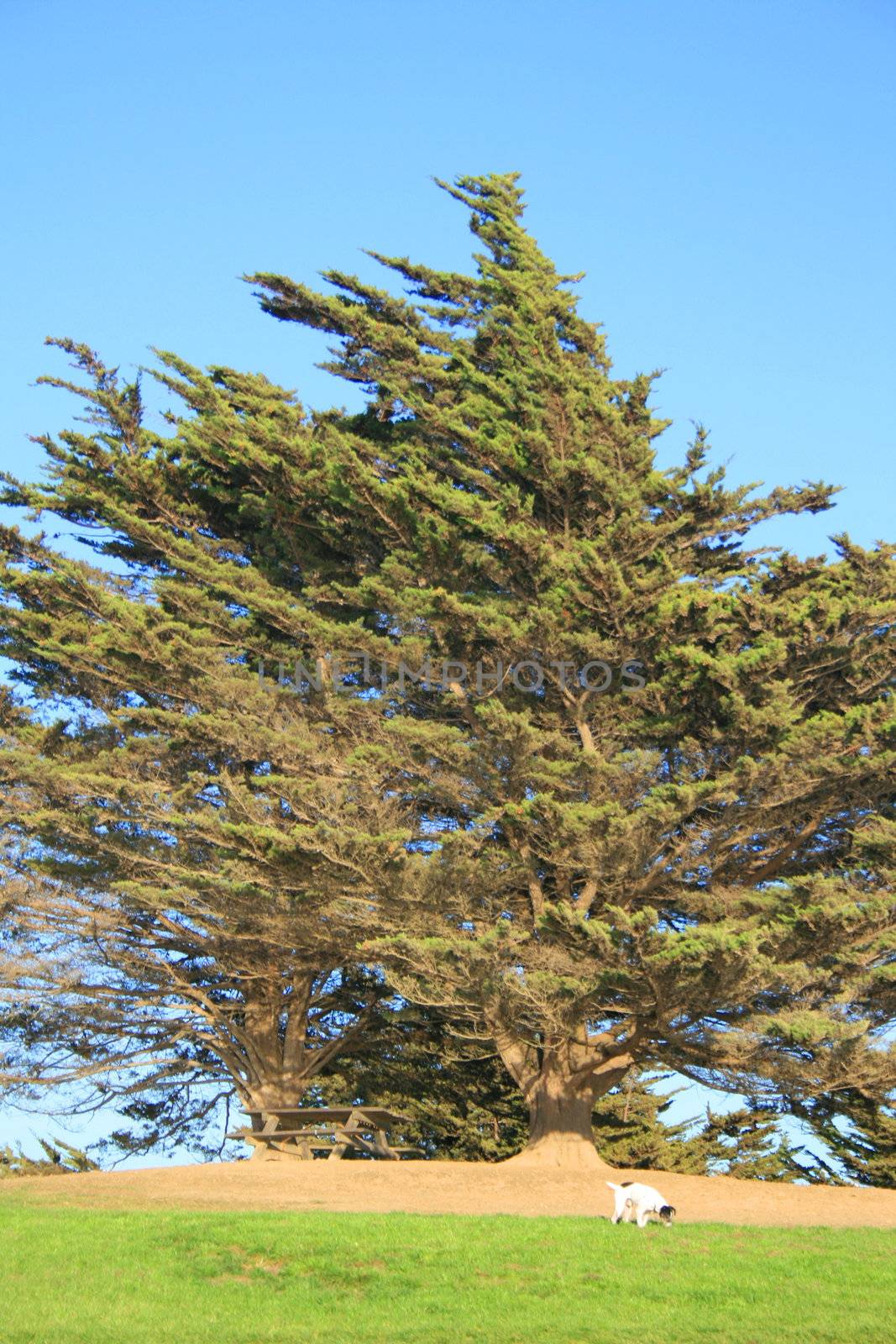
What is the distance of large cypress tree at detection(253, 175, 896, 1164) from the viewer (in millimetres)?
16328

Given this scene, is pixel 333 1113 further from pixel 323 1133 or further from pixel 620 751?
pixel 620 751

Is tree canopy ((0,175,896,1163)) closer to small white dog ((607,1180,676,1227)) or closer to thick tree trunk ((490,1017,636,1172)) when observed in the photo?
thick tree trunk ((490,1017,636,1172))

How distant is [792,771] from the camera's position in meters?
17.1

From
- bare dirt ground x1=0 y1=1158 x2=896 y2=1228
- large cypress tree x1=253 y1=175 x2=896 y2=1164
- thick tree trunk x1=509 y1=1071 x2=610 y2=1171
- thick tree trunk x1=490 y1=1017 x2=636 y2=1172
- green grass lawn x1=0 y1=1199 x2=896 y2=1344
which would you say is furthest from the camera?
thick tree trunk x1=490 y1=1017 x2=636 y2=1172

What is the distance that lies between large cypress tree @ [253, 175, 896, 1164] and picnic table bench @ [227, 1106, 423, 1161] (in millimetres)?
1858

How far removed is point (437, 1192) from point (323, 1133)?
293cm

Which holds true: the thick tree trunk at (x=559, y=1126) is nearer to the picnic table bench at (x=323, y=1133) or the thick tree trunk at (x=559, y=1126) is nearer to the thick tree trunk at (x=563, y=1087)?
the thick tree trunk at (x=563, y=1087)

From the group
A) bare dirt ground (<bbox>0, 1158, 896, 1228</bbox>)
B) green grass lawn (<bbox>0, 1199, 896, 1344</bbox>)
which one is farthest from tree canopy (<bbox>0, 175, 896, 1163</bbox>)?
green grass lawn (<bbox>0, 1199, 896, 1344</bbox>)

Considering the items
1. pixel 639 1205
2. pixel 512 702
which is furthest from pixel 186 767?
pixel 639 1205

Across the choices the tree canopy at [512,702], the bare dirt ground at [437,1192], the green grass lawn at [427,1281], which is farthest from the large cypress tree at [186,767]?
the green grass lawn at [427,1281]

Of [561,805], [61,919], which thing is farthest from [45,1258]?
[61,919]

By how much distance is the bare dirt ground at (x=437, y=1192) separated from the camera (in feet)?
44.6

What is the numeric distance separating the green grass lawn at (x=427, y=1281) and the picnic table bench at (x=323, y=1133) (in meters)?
5.03

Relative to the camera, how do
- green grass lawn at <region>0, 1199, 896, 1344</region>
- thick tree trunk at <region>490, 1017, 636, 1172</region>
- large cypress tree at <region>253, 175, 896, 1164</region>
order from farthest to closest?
thick tree trunk at <region>490, 1017, 636, 1172</region>, large cypress tree at <region>253, 175, 896, 1164</region>, green grass lawn at <region>0, 1199, 896, 1344</region>
